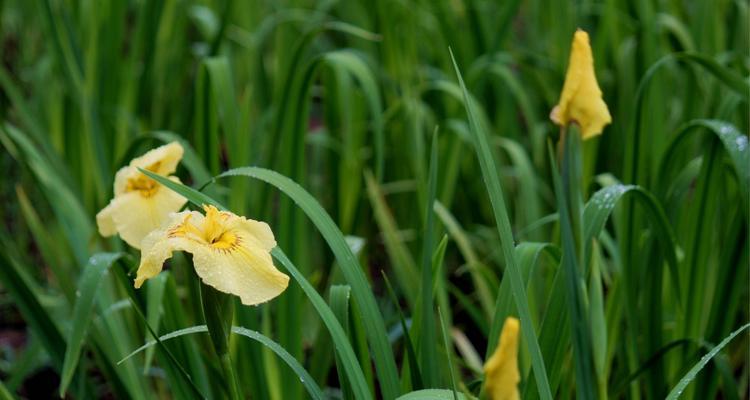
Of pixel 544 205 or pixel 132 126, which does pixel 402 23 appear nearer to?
pixel 544 205

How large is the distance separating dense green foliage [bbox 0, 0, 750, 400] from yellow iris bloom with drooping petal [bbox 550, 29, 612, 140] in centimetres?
3

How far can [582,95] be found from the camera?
2.61ft

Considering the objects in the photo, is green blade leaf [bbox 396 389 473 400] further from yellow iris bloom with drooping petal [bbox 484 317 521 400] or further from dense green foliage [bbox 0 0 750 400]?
yellow iris bloom with drooping petal [bbox 484 317 521 400]

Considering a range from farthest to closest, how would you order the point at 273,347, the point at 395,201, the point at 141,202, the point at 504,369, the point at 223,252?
the point at 395,201 → the point at 141,202 → the point at 273,347 → the point at 223,252 → the point at 504,369

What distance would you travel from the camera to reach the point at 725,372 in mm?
1266

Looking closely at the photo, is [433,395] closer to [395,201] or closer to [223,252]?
[223,252]

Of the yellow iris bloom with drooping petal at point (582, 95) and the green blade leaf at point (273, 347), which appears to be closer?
the yellow iris bloom with drooping petal at point (582, 95)

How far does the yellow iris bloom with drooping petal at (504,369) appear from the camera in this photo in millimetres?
542

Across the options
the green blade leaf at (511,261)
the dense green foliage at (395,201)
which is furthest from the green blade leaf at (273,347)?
the green blade leaf at (511,261)

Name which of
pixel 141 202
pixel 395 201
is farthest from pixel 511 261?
pixel 395 201

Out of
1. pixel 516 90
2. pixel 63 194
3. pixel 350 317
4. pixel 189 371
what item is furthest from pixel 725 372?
pixel 63 194

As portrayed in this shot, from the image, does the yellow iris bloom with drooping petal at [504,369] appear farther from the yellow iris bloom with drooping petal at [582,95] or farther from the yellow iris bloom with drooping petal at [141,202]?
the yellow iris bloom with drooping petal at [141,202]

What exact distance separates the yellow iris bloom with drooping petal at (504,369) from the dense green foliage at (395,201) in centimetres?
24

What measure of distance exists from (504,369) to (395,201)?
1.69 metres
